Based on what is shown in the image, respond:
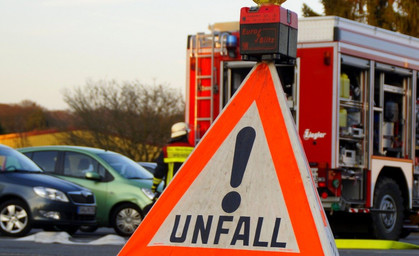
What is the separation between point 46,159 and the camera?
1711cm

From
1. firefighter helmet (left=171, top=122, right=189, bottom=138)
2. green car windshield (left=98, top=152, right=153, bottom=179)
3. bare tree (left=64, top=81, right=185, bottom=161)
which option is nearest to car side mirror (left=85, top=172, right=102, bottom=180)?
green car windshield (left=98, top=152, right=153, bottom=179)

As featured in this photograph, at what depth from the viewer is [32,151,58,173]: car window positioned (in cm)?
1703

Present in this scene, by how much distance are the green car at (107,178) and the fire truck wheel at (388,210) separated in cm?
379

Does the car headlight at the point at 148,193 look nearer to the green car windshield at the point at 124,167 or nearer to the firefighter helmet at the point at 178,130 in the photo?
the green car windshield at the point at 124,167

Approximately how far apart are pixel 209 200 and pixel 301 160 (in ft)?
1.68

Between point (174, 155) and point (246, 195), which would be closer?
point (246, 195)

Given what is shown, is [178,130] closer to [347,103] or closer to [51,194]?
[51,194]

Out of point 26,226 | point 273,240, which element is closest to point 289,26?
point 273,240

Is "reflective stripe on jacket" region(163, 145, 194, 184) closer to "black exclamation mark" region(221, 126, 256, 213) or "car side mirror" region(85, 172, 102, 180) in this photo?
"car side mirror" region(85, 172, 102, 180)

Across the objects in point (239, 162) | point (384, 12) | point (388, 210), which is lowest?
point (388, 210)

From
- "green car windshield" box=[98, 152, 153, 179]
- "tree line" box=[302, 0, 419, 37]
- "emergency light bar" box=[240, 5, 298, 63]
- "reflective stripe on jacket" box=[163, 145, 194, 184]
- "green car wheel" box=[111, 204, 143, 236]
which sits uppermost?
"tree line" box=[302, 0, 419, 37]

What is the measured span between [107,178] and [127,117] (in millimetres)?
43527

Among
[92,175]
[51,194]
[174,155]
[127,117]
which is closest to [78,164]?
[92,175]

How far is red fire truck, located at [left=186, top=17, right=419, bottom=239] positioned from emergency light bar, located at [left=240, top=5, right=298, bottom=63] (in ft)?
28.8
